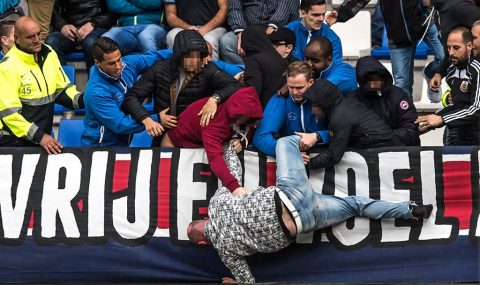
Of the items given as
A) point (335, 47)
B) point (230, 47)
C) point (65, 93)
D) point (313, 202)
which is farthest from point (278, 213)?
point (230, 47)

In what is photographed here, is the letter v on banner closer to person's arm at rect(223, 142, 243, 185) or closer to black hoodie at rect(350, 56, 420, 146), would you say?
person's arm at rect(223, 142, 243, 185)

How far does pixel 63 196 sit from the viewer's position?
8.25 meters

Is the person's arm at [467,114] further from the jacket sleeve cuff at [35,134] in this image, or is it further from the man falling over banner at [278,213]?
the jacket sleeve cuff at [35,134]

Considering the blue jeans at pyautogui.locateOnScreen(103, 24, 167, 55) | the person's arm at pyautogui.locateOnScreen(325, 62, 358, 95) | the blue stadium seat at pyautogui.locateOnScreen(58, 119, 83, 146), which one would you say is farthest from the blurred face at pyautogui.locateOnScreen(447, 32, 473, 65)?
the blue stadium seat at pyautogui.locateOnScreen(58, 119, 83, 146)

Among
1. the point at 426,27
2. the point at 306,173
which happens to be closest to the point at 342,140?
the point at 306,173

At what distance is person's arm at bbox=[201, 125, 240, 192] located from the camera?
7.82 metres

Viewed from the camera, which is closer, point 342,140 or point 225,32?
point 342,140

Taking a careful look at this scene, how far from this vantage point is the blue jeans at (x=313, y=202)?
7.67 m

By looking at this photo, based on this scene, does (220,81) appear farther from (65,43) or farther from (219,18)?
(65,43)

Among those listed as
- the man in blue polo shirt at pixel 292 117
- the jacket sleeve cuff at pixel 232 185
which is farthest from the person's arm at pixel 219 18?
the jacket sleeve cuff at pixel 232 185

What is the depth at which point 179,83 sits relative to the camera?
8.41 m

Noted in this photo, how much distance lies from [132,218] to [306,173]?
4.59 feet

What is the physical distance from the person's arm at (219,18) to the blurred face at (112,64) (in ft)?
7.07

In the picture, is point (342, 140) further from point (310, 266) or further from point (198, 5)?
point (198, 5)
